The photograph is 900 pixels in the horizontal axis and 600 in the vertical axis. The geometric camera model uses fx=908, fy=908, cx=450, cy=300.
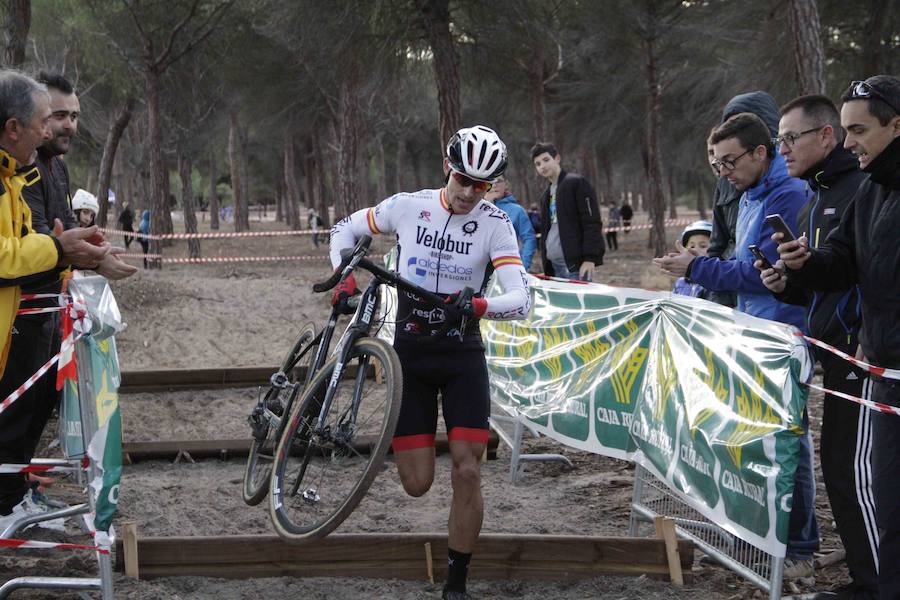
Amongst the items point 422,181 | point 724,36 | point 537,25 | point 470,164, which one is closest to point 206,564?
point 470,164

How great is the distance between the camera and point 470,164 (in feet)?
15.2

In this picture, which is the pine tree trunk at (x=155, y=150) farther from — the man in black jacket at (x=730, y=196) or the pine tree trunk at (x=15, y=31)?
the man in black jacket at (x=730, y=196)

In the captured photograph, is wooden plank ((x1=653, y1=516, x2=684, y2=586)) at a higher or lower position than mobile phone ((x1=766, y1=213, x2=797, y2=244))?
lower

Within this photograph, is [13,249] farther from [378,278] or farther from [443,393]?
[443,393]

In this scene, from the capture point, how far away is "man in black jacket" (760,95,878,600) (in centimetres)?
411

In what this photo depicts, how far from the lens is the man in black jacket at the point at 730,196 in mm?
5734

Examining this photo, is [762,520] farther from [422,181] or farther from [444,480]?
[422,181]

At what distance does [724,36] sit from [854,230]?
638 inches

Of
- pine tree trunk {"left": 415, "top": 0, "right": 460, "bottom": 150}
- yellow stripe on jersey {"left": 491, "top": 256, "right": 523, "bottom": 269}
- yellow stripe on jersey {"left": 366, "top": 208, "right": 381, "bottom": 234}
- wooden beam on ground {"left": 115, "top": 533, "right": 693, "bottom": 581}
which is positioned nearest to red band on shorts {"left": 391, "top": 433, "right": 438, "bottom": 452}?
wooden beam on ground {"left": 115, "top": 533, "right": 693, "bottom": 581}

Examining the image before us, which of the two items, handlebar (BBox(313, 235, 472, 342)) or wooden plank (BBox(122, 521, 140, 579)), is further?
wooden plank (BBox(122, 521, 140, 579))

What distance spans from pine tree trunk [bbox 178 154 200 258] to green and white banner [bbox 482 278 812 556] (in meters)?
21.7

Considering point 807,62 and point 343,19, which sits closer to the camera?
point 807,62

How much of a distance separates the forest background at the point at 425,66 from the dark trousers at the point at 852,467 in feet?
25.4

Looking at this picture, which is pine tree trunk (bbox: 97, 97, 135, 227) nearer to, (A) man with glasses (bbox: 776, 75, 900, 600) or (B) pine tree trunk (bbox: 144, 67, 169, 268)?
(B) pine tree trunk (bbox: 144, 67, 169, 268)
